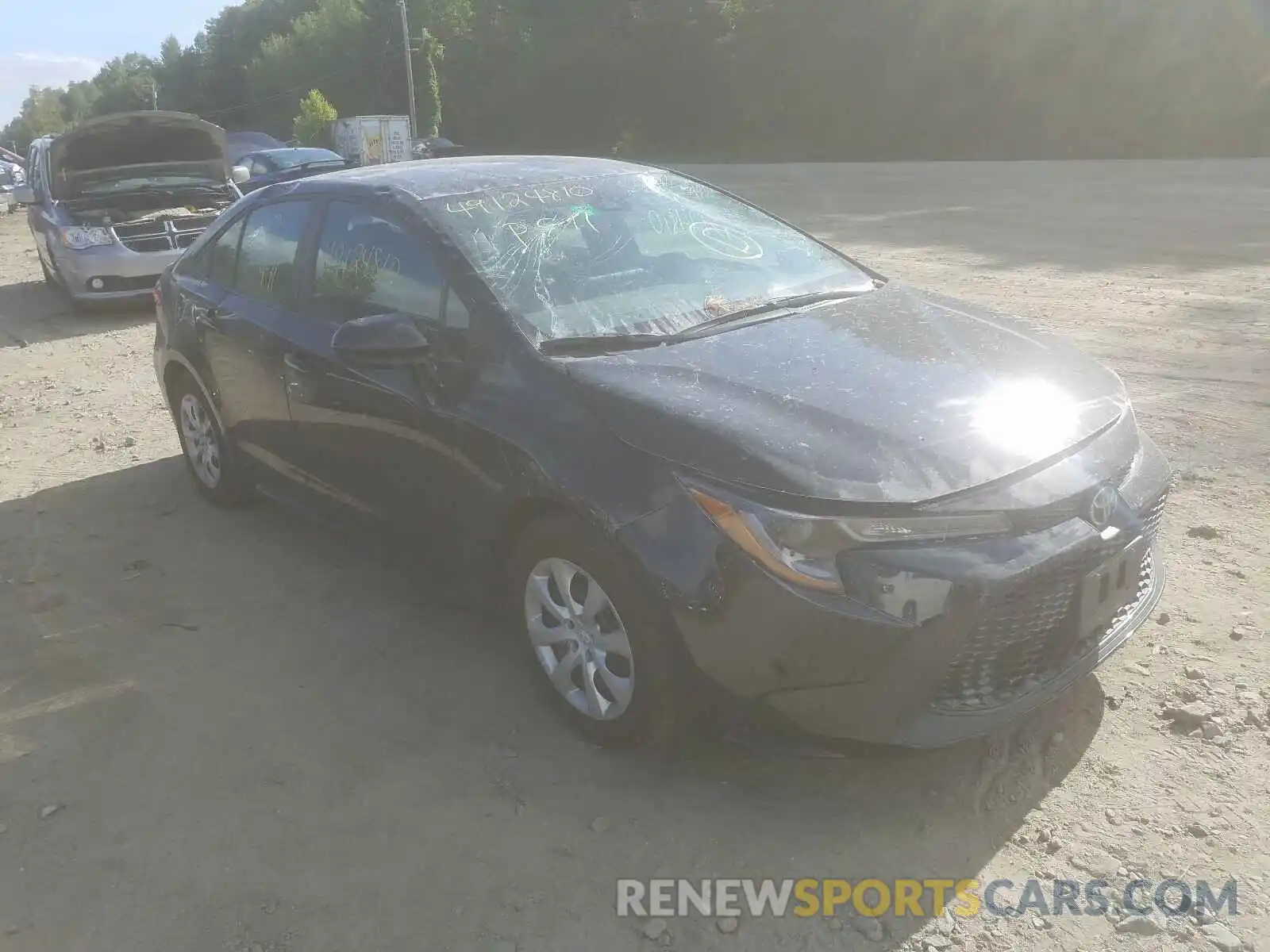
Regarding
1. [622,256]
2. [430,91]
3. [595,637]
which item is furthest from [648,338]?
[430,91]

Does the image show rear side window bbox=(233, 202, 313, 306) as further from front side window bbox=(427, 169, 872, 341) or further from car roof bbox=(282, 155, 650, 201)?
front side window bbox=(427, 169, 872, 341)

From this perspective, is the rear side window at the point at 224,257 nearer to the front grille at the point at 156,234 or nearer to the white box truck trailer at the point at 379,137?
the front grille at the point at 156,234

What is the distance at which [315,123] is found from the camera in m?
54.0

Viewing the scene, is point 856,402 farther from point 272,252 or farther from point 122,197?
point 122,197

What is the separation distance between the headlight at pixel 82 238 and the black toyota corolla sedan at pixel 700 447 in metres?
7.21

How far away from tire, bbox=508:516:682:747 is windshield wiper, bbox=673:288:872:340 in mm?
825

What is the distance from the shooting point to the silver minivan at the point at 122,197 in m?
10.9

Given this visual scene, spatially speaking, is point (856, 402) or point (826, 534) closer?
point (826, 534)

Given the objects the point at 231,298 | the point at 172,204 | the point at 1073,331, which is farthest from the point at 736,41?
the point at 231,298

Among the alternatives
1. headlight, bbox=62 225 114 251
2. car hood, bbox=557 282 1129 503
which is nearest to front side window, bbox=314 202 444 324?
car hood, bbox=557 282 1129 503

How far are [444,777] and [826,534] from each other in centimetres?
145

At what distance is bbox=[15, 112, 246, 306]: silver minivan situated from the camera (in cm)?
1086

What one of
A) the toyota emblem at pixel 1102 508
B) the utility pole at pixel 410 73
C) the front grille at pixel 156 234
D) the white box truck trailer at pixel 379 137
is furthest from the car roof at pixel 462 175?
the utility pole at pixel 410 73

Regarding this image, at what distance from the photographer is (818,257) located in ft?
14.5
